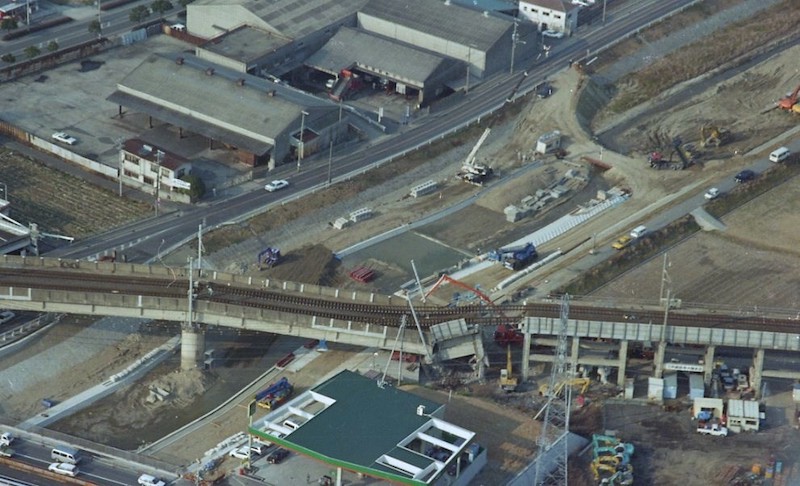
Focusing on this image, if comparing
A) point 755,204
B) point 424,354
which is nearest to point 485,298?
point 424,354

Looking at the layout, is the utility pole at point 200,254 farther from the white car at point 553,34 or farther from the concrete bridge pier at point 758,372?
the white car at point 553,34

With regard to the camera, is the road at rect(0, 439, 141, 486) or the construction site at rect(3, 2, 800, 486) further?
the construction site at rect(3, 2, 800, 486)

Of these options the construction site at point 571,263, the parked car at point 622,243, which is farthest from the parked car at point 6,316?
the parked car at point 622,243

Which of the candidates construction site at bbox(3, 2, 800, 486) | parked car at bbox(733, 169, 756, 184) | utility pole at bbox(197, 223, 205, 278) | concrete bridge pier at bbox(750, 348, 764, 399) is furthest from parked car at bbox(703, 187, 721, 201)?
utility pole at bbox(197, 223, 205, 278)

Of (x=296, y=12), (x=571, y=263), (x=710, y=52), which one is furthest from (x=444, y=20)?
(x=571, y=263)

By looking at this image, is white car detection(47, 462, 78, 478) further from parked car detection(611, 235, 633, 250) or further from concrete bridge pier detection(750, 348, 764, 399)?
parked car detection(611, 235, 633, 250)
